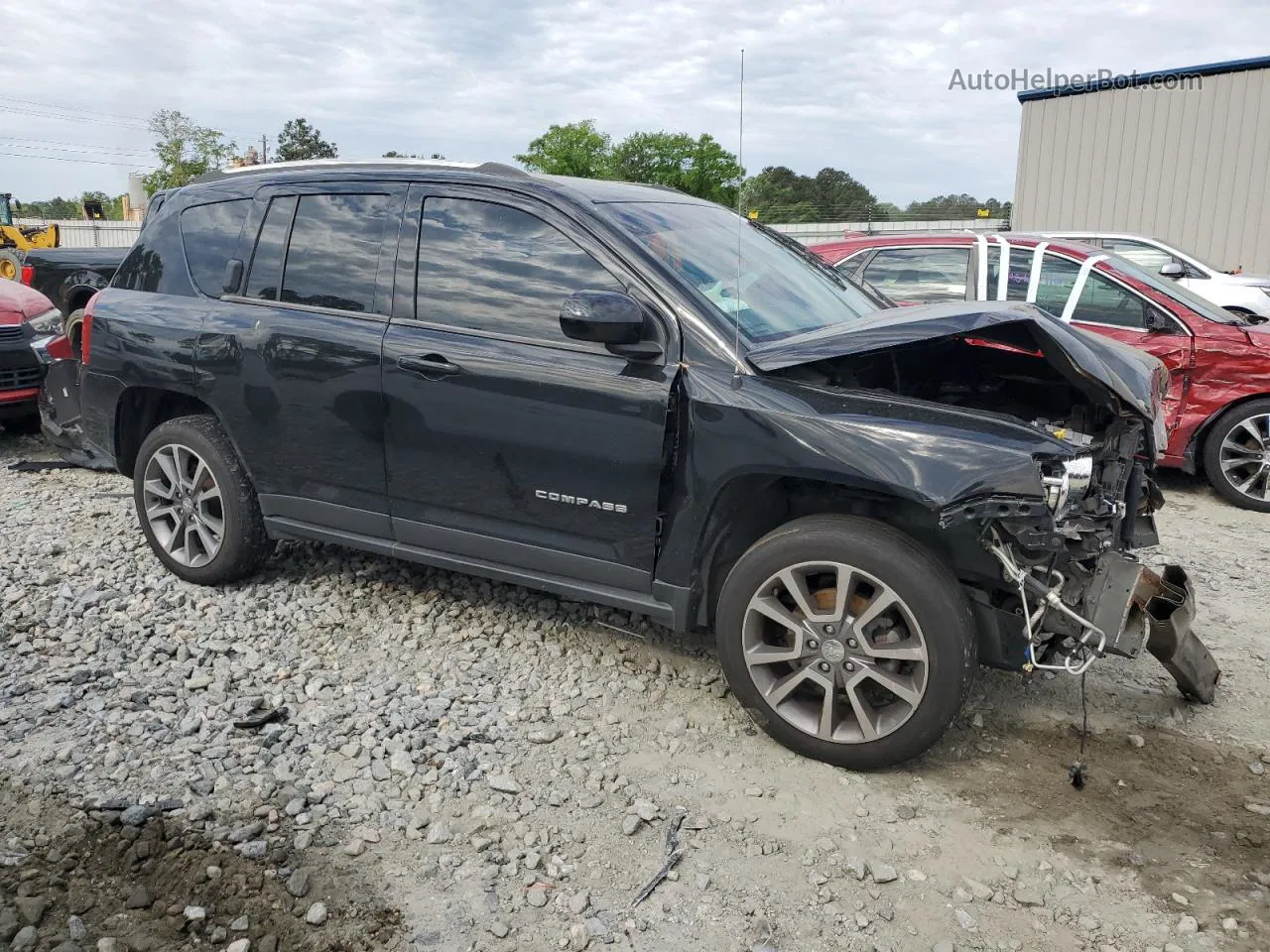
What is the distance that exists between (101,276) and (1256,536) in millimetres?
11179

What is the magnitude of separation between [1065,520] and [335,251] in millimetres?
3044

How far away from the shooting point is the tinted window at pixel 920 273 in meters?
7.49

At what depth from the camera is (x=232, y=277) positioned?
14.9 feet

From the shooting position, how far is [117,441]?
5.04 meters

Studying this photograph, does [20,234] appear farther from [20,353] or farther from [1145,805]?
[1145,805]

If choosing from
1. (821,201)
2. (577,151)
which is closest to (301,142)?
(577,151)

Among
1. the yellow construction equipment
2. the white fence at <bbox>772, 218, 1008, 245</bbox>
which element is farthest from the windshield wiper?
the white fence at <bbox>772, 218, 1008, 245</bbox>

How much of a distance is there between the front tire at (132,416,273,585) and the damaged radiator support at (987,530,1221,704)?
10.8 feet

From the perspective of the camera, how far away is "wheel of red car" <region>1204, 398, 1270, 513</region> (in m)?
6.63

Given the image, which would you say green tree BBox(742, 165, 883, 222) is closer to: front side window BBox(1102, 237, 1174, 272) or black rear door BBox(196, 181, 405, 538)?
front side window BBox(1102, 237, 1174, 272)

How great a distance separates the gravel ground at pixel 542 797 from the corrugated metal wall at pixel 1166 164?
15.7 meters

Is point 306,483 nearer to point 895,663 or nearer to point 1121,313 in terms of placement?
point 895,663

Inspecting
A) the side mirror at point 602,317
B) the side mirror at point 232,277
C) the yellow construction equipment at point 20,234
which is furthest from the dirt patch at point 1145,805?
the yellow construction equipment at point 20,234

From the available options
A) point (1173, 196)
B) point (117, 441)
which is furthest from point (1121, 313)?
point (1173, 196)
